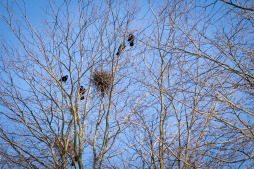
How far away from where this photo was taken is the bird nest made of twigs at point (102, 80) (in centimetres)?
548

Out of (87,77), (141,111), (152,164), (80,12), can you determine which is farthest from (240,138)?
(80,12)

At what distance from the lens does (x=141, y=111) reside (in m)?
4.55

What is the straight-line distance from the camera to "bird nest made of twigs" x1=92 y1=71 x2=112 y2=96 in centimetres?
548

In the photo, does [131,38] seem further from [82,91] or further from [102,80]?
[82,91]

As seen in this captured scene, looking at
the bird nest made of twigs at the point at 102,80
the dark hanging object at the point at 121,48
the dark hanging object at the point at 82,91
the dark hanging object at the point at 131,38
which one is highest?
the dark hanging object at the point at 131,38

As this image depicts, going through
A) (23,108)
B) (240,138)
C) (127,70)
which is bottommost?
(240,138)

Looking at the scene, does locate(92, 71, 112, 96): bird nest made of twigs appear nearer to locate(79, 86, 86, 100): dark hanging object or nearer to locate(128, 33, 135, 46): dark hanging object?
locate(79, 86, 86, 100): dark hanging object

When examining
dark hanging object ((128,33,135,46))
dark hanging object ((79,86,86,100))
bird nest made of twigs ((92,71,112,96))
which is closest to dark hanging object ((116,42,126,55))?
dark hanging object ((128,33,135,46))

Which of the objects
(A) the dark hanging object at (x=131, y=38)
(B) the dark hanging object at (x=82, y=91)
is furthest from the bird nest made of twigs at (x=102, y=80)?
(A) the dark hanging object at (x=131, y=38)

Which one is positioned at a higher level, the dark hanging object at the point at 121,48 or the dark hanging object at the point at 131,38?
the dark hanging object at the point at 131,38

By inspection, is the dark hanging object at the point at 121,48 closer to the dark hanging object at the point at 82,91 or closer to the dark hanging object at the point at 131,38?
the dark hanging object at the point at 131,38

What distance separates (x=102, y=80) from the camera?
543 centimetres

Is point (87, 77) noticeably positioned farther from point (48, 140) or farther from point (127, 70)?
point (48, 140)

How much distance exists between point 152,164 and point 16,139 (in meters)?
3.04
